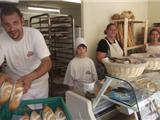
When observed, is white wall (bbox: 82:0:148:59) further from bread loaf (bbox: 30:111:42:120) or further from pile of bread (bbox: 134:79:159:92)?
bread loaf (bbox: 30:111:42:120)

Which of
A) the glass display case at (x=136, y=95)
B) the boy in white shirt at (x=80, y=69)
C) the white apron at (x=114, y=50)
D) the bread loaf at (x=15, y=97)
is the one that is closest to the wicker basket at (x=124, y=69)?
the glass display case at (x=136, y=95)

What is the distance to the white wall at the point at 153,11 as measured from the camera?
12.3ft

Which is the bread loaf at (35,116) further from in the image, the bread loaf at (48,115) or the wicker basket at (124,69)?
the wicker basket at (124,69)

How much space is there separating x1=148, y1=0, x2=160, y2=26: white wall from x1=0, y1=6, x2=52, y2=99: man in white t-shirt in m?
2.90

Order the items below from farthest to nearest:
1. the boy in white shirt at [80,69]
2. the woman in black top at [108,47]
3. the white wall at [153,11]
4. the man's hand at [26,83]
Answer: the white wall at [153,11], the woman in black top at [108,47], the boy in white shirt at [80,69], the man's hand at [26,83]

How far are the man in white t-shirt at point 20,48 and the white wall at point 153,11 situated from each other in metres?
2.90

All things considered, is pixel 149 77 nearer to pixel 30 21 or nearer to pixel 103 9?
pixel 103 9

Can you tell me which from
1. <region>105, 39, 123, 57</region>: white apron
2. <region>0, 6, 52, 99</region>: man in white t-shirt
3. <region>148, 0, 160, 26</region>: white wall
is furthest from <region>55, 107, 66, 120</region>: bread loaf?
<region>148, 0, 160, 26</region>: white wall

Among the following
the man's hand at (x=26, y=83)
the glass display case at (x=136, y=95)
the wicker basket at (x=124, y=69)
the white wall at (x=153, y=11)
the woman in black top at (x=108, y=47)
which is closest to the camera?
the man's hand at (x=26, y=83)

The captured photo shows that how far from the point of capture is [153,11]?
12.4 ft

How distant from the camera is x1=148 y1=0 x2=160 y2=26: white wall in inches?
148

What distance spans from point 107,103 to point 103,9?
6.08 feet

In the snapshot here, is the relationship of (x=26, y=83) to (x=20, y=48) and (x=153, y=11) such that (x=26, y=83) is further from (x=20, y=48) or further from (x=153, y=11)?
(x=153, y=11)

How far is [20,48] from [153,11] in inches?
120
